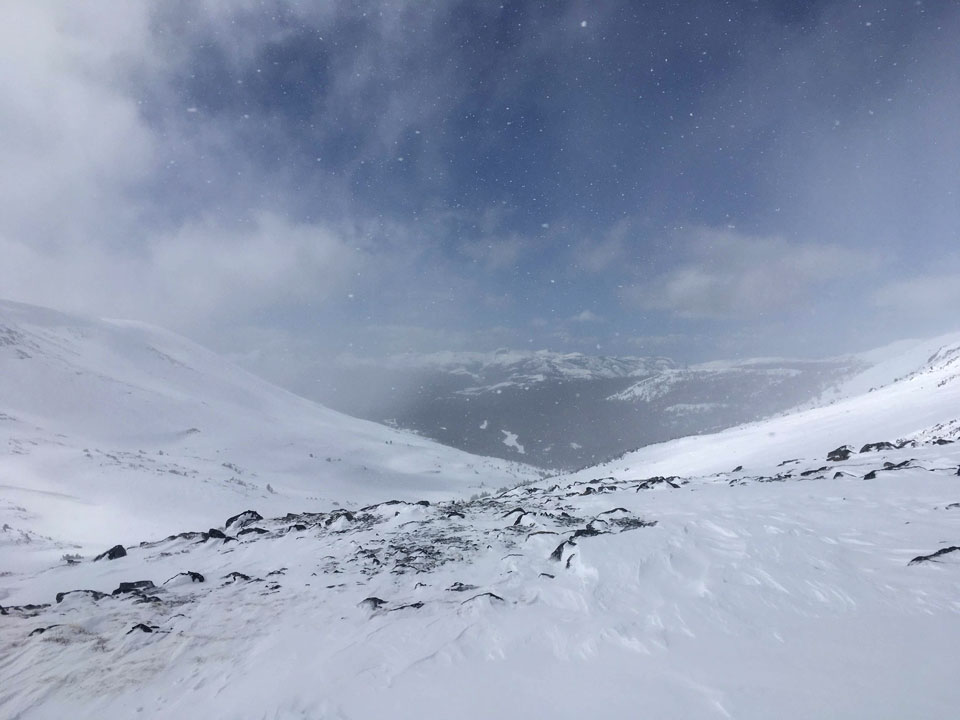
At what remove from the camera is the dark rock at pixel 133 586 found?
Result: 6.98 meters

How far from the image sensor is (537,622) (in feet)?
16.6

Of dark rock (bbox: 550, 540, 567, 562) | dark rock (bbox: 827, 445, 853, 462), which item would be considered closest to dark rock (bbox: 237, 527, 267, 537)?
dark rock (bbox: 550, 540, 567, 562)

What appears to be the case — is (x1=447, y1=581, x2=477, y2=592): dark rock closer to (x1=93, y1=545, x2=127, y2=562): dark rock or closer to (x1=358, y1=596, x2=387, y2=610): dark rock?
(x1=358, y1=596, x2=387, y2=610): dark rock

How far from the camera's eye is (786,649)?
4.00 meters

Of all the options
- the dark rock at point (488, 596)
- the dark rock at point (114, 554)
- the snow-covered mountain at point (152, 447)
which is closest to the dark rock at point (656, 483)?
the dark rock at point (488, 596)

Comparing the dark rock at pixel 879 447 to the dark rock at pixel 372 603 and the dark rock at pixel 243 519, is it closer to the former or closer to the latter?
the dark rock at pixel 372 603

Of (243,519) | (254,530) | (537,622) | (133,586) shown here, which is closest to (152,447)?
(243,519)

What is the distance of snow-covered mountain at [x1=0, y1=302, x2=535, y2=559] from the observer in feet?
62.1

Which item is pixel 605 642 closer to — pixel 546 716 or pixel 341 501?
pixel 546 716

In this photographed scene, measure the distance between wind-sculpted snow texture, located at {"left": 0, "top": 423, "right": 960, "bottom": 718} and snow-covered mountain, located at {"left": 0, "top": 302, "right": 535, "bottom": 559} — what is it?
10.1 m

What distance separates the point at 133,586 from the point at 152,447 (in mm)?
35621

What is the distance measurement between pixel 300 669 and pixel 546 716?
99.8 inches

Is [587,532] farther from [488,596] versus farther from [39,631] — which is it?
[39,631]

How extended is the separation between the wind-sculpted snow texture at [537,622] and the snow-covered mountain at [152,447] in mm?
10055
